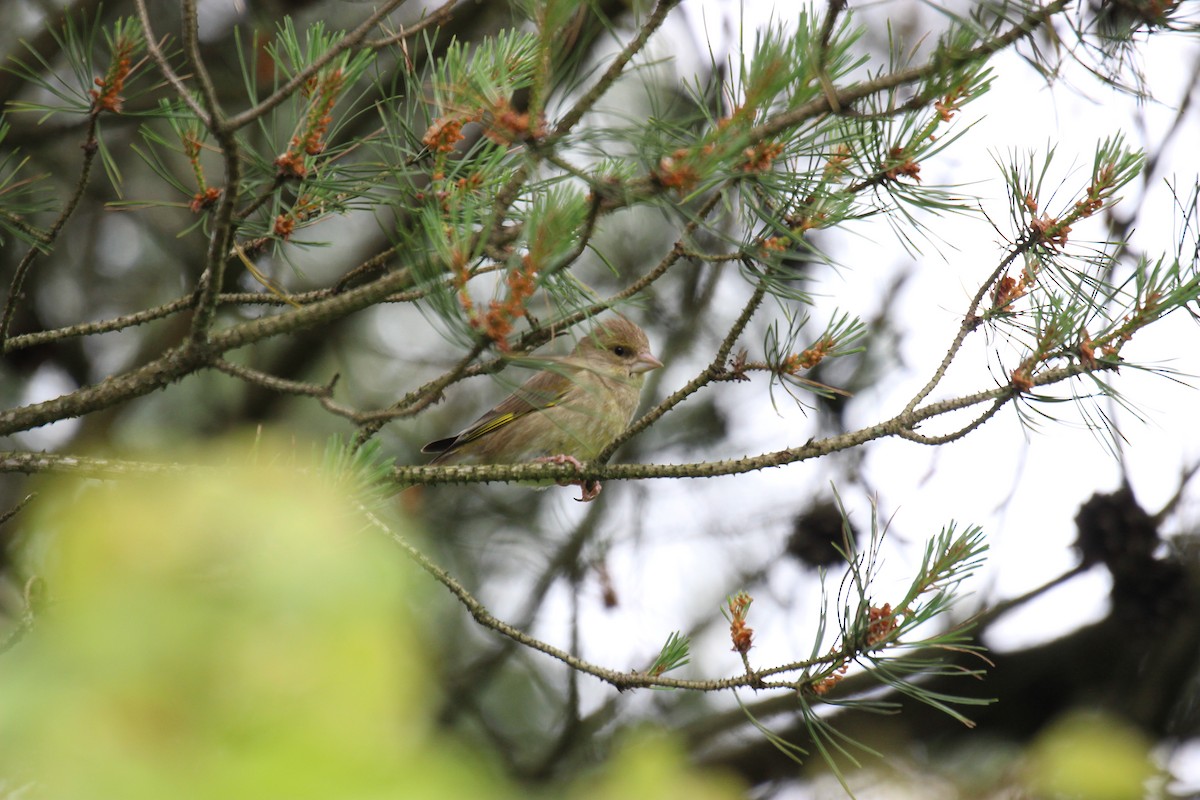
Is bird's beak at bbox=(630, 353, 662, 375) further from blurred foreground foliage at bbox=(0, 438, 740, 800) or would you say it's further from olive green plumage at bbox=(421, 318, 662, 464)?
blurred foreground foliage at bbox=(0, 438, 740, 800)

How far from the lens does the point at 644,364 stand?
5.44 m

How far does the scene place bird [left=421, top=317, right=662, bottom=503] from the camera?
538 centimetres

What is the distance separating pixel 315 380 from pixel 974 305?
4.71 m

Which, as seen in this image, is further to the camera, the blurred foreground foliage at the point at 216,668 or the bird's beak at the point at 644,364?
the bird's beak at the point at 644,364

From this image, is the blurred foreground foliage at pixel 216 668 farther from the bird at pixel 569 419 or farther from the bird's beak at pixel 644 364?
the bird's beak at pixel 644 364

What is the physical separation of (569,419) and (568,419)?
0.02 metres

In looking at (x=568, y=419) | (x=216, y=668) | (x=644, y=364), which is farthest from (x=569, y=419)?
(x=216, y=668)

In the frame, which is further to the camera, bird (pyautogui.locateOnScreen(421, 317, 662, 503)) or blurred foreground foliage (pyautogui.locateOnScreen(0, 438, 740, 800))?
bird (pyautogui.locateOnScreen(421, 317, 662, 503))

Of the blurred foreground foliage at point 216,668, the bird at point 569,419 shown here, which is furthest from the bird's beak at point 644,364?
the blurred foreground foliage at point 216,668

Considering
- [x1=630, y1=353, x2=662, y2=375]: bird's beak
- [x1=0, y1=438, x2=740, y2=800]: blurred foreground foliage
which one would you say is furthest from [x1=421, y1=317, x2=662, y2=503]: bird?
[x1=0, y1=438, x2=740, y2=800]: blurred foreground foliage

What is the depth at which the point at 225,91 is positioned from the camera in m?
6.01

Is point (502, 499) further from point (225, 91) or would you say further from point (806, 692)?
point (806, 692)

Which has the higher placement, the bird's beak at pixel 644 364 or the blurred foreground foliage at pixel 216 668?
the bird's beak at pixel 644 364

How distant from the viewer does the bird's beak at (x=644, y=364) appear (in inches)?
213
